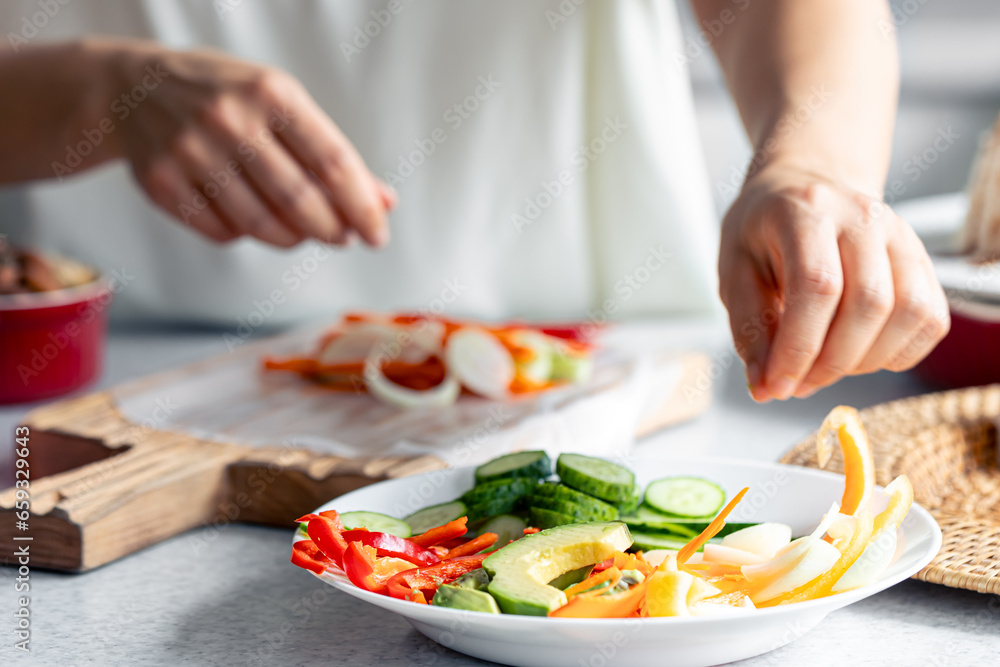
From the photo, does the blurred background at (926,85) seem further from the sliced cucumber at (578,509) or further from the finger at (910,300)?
the sliced cucumber at (578,509)

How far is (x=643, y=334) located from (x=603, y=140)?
404mm

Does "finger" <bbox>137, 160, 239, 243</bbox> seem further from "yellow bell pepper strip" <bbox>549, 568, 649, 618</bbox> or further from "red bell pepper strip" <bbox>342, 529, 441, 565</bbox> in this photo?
"yellow bell pepper strip" <bbox>549, 568, 649, 618</bbox>

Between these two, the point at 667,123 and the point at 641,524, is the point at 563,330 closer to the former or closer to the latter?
the point at 667,123

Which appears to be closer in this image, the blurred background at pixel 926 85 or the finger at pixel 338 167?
the finger at pixel 338 167

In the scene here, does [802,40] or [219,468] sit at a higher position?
[802,40]

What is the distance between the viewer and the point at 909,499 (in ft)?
2.41

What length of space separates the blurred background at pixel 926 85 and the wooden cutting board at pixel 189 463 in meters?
1.81

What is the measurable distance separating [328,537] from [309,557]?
0.04 meters

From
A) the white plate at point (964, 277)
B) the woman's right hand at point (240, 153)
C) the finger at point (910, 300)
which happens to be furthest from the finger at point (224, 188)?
the white plate at point (964, 277)

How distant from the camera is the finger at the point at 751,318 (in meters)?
0.90

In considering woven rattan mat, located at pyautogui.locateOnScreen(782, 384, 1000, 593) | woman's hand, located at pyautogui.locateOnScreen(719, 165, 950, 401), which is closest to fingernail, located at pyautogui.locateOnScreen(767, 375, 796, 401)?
woman's hand, located at pyautogui.locateOnScreen(719, 165, 950, 401)

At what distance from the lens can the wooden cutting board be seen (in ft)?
3.01

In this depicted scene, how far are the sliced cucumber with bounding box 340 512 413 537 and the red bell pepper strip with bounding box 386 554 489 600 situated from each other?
8 centimetres

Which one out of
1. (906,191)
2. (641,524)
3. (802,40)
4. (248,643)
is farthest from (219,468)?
(906,191)
